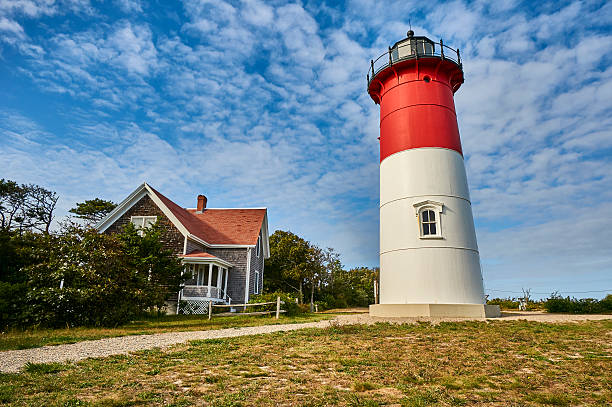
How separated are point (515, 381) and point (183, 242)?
62.7 ft

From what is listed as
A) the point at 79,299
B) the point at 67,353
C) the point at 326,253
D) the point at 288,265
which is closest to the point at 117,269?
the point at 79,299

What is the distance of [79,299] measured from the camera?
12266 mm

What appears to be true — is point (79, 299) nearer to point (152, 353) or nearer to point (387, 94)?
point (152, 353)

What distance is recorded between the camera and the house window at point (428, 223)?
1380 centimetres

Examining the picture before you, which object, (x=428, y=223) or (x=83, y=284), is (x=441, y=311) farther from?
(x=83, y=284)

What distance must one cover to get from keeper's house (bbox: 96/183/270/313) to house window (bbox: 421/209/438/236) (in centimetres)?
1164

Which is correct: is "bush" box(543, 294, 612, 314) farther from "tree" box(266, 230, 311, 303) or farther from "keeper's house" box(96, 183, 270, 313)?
"tree" box(266, 230, 311, 303)

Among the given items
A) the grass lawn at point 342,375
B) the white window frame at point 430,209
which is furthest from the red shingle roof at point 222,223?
the grass lawn at point 342,375

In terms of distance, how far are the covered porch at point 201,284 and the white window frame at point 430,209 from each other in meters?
11.5

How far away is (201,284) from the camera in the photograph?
21641 millimetres

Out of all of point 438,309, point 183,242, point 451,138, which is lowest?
point 438,309

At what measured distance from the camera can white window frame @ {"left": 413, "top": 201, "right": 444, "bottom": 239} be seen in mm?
13609

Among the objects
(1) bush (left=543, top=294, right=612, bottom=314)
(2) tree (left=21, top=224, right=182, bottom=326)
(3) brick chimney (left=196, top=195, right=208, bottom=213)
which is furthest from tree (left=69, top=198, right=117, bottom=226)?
(1) bush (left=543, top=294, right=612, bottom=314)

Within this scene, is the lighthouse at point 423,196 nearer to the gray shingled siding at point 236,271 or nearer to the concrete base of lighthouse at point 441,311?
the concrete base of lighthouse at point 441,311
